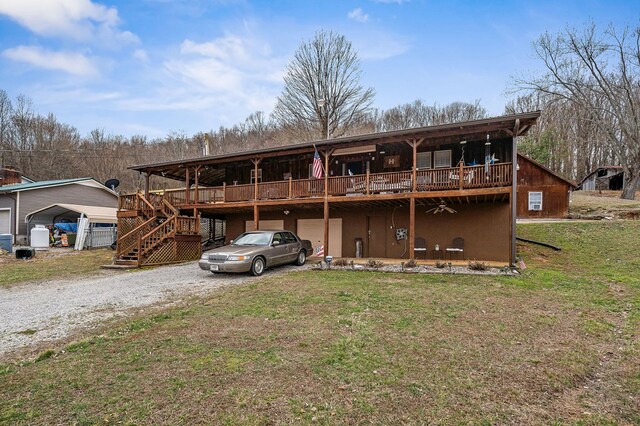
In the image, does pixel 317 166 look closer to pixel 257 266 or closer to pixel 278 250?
pixel 278 250

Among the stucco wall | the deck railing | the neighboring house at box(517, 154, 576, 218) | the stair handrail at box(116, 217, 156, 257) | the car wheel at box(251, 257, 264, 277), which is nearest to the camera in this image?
the car wheel at box(251, 257, 264, 277)

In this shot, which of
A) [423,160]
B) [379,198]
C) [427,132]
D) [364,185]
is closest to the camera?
[427,132]

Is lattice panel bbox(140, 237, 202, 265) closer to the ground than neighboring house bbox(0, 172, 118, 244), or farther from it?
closer to the ground

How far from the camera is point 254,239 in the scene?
41.3 ft

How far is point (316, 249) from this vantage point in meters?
17.9

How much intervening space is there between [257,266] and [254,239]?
1413 mm

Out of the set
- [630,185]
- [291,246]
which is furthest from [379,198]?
[630,185]

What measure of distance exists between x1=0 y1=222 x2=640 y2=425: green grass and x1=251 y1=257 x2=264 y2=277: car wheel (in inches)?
123

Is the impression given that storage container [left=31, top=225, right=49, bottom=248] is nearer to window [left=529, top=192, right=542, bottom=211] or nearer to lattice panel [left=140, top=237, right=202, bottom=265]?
lattice panel [left=140, top=237, right=202, bottom=265]

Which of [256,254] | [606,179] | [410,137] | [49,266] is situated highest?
[606,179]

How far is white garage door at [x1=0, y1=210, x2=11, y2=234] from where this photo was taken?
23.4 meters

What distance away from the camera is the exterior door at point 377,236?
16.3 metres

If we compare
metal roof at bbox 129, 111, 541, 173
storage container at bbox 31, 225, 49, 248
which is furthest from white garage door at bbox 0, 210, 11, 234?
metal roof at bbox 129, 111, 541, 173

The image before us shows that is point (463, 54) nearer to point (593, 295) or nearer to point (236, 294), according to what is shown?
point (593, 295)
